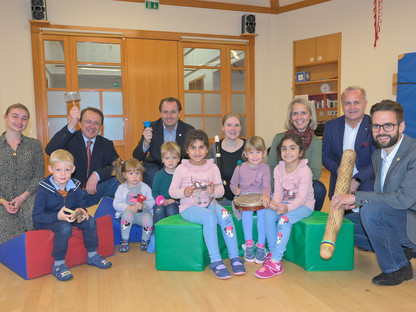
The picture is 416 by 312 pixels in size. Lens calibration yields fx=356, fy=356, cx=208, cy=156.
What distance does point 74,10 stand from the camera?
6.43 metres

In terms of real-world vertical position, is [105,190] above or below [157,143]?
below

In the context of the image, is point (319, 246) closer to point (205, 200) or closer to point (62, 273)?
point (205, 200)

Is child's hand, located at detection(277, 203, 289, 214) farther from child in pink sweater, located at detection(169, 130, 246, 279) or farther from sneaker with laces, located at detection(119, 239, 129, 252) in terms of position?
sneaker with laces, located at detection(119, 239, 129, 252)

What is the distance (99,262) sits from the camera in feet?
8.99

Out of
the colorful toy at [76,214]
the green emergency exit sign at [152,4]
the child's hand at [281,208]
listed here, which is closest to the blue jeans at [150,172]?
the colorful toy at [76,214]

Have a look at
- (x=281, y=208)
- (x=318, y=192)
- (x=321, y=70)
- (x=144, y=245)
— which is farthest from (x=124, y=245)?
(x=321, y=70)

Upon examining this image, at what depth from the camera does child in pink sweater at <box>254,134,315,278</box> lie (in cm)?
259

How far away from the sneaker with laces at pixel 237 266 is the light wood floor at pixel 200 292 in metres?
0.04

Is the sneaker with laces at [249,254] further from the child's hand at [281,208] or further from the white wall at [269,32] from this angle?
the white wall at [269,32]

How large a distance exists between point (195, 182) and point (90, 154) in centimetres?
134

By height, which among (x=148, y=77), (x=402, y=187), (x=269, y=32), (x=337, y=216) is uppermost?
(x=269, y=32)

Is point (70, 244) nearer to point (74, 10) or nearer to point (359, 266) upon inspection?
point (359, 266)

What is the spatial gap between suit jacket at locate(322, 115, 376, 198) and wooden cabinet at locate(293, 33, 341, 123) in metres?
3.96

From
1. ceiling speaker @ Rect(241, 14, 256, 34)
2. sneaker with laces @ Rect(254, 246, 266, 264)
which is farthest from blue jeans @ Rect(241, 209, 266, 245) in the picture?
ceiling speaker @ Rect(241, 14, 256, 34)
